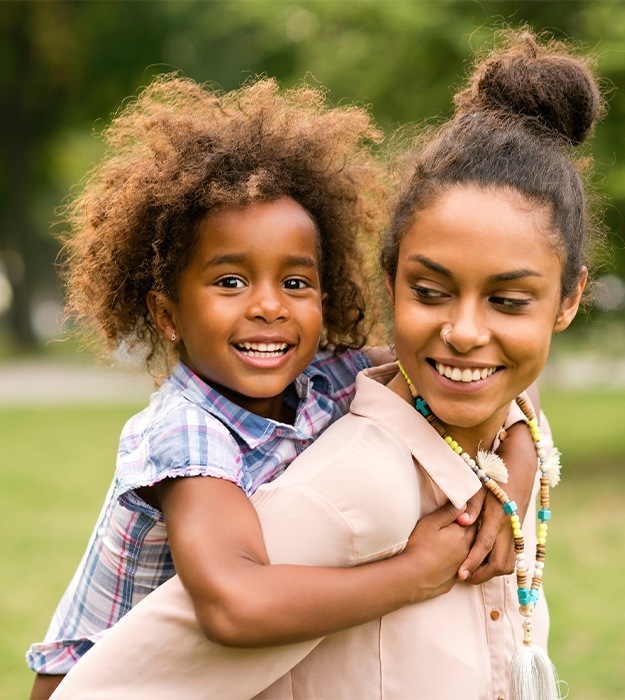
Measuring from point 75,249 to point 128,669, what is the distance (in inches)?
61.2

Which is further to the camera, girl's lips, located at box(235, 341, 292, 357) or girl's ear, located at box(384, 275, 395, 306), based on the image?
girl's lips, located at box(235, 341, 292, 357)

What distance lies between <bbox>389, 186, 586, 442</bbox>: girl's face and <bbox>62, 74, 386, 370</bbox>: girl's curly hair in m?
0.64

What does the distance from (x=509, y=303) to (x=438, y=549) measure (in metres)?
0.55

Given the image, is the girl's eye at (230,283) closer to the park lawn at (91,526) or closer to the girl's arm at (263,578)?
the girl's arm at (263,578)

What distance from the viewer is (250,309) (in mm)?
2625

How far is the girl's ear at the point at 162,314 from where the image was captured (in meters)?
2.85

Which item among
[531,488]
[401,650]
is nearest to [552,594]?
[531,488]

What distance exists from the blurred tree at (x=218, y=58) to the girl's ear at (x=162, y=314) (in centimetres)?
491

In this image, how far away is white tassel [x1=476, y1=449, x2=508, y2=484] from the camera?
239 cm

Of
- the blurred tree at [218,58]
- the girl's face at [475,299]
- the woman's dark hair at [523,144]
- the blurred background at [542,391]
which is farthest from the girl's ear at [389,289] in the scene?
the blurred tree at [218,58]

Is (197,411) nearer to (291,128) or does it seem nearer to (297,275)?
(297,275)

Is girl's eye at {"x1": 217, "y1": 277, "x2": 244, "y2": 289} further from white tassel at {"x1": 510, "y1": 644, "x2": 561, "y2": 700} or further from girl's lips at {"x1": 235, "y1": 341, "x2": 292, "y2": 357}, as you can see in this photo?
white tassel at {"x1": 510, "y1": 644, "x2": 561, "y2": 700}

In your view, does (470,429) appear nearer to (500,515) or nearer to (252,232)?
(500,515)

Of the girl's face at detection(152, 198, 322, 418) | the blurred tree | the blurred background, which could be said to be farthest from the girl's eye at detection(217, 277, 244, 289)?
the blurred tree
